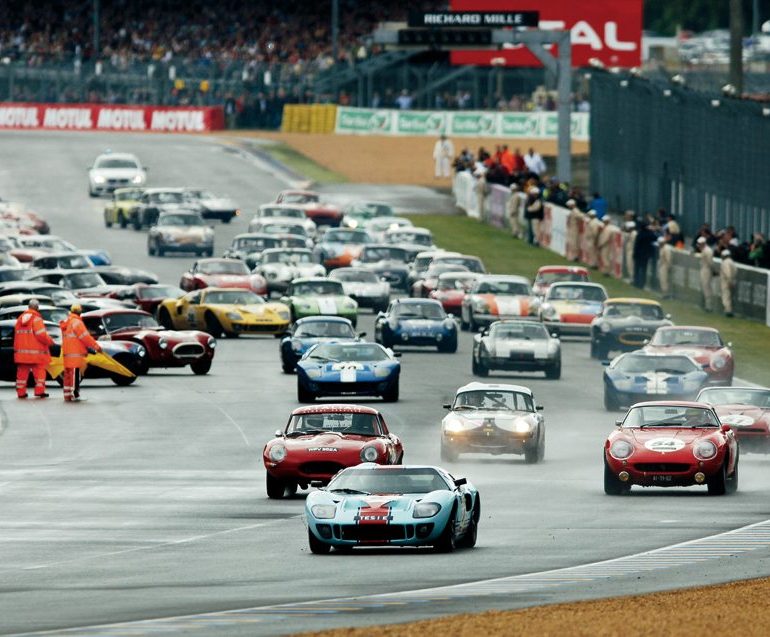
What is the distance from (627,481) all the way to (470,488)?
5.17 m

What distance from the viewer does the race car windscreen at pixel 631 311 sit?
44.4 m

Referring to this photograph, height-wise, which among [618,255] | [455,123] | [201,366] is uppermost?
[455,123]

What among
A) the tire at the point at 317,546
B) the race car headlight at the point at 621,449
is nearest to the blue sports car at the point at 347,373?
the race car headlight at the point at 621,449

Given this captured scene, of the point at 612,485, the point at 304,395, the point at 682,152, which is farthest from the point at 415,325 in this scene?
the point at 682,152

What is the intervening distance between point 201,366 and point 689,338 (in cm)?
940

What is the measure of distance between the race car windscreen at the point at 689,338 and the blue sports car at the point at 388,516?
19.0 metres

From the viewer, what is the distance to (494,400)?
30844 mm

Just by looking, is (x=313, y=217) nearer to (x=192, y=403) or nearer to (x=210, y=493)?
(x=192, y=403)

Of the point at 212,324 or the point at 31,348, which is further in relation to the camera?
the point at 212,324

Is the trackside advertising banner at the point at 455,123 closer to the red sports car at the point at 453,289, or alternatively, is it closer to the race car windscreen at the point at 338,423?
the red sports car at the point at 453,289

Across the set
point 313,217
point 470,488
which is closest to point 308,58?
point 313,217

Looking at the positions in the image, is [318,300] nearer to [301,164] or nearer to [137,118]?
[301,164]

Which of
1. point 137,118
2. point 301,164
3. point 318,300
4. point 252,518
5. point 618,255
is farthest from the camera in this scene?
point 137,118

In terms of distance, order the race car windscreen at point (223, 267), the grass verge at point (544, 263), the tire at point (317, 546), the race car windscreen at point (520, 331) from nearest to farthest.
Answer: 1. the tire at point (317, 546)
2. the race car windscreen at point (520, 331)
3. the grass verge at point (544, 263)
4. the race car windscreen at point (223, 267)
